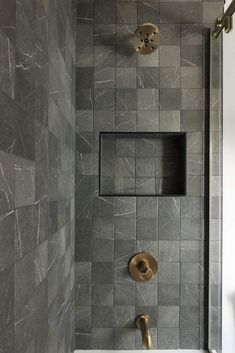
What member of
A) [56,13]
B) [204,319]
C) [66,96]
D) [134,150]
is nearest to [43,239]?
[66,96]

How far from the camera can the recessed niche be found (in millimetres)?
1656

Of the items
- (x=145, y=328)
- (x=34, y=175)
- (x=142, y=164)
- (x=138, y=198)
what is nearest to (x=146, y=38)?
(x=142, y=164)

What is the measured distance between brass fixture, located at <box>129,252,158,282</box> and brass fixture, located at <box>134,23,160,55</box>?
952 mm

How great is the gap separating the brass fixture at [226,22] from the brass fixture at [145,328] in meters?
1.33

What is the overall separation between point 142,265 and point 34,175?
2.92ft

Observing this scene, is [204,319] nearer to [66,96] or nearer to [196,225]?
[196,225]

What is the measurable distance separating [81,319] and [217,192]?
877 millimetres

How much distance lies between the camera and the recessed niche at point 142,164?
166 centimetres

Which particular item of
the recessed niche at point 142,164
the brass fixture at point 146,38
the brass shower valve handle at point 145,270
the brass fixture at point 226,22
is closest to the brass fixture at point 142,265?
the brass shower valve handle at point 145,270

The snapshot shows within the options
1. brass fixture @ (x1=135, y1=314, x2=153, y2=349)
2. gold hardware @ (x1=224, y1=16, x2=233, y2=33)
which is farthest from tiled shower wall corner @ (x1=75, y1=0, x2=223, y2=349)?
gold hardware @ (x1=224, y1=16, x2=233, y2=33)

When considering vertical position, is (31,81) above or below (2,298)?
above

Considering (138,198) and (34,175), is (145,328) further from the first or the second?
(34,175)

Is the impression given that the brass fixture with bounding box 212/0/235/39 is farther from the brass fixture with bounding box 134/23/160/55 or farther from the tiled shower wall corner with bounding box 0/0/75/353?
the tiled shower wall corner with bounding box 0/0/75/353

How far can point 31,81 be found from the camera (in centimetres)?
80
